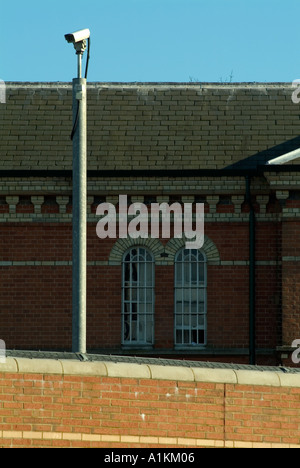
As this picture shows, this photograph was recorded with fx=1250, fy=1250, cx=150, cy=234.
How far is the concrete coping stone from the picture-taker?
1630 cm

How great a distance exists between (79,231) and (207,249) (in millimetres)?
10585

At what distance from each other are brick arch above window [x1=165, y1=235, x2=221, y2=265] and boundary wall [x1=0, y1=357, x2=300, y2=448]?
470 inches

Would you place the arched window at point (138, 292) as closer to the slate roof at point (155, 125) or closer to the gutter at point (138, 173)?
the gutter at point (138, 173)

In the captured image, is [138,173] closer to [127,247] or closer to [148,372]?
[127,247]

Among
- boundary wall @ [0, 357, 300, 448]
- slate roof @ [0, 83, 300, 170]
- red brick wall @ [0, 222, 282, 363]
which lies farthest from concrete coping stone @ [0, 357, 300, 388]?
slate roof @ [0, 83, 300, 170]

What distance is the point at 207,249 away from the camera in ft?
96.1

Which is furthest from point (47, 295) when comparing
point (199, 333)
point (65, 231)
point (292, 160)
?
point (292, 160)

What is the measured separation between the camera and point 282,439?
17.1m

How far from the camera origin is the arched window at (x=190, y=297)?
1156 inches
